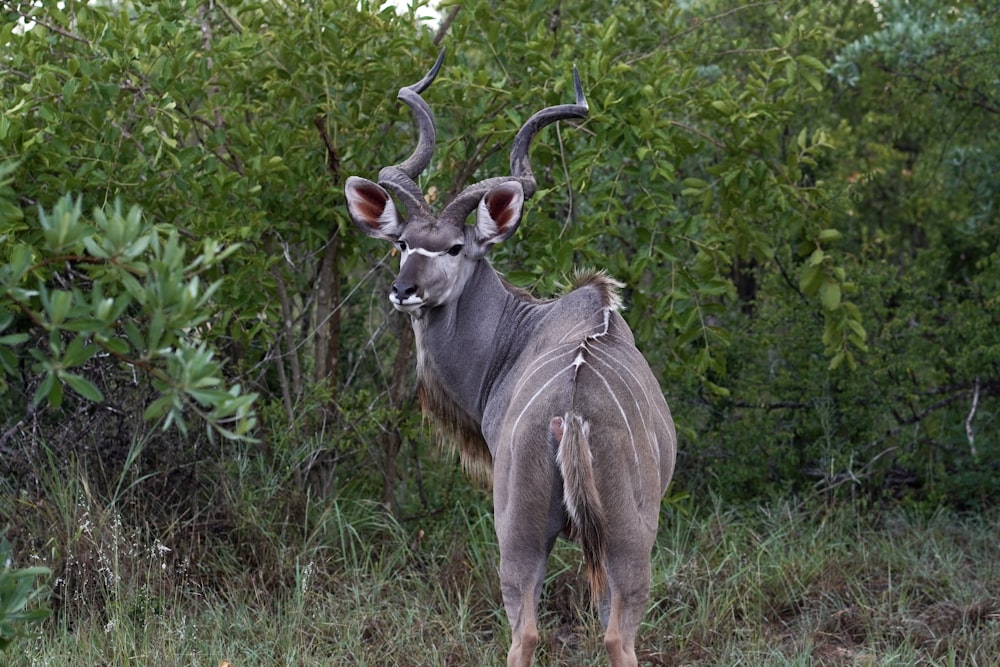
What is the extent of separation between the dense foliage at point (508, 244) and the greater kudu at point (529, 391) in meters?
0.40

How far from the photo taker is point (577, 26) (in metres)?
5.15

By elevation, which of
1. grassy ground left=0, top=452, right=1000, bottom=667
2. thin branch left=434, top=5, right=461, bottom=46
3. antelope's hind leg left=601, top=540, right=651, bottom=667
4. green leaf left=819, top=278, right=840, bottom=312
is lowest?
grassy ground left=0, top=452, right=1000, bottom=667

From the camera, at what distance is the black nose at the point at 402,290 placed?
3.59 meters

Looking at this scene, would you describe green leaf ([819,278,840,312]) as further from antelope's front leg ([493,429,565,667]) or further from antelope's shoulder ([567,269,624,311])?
antelope's front leg ([493,429,565,667])

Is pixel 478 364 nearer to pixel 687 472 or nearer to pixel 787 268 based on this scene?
pixel 687 472

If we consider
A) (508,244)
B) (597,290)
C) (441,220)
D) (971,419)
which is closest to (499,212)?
(441,220)

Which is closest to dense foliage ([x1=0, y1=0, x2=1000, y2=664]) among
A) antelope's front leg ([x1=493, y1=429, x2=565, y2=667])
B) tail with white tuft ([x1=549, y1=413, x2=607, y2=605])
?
antelope's front leg ([x1=493, y1=429, x2=565, y2=667])

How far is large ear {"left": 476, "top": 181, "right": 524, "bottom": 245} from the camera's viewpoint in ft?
12.4

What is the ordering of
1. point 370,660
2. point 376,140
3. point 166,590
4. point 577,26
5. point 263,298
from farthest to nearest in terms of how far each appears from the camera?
point 577,26, point 376,140, point 263,298, point 166,590, point 370,660

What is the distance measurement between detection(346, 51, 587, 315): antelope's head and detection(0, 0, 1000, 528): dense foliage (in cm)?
41

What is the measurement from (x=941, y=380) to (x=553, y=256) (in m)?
2.33

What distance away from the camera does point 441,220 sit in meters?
3.80

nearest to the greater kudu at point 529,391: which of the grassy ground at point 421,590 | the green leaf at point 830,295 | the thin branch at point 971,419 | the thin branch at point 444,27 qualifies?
the grassy ground at point 421,590

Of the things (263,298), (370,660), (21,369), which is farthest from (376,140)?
(370,660)
